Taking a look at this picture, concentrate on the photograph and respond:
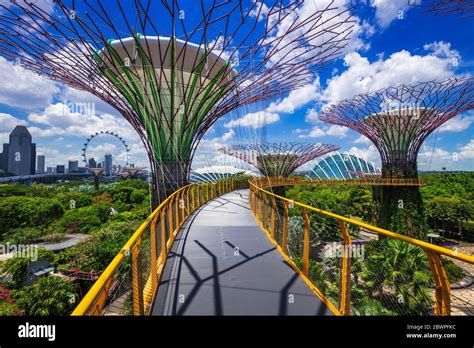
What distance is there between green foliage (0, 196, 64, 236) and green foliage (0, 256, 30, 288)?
15.0 m

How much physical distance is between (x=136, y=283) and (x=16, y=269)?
2091cm

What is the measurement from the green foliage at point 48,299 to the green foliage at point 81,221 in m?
18.6

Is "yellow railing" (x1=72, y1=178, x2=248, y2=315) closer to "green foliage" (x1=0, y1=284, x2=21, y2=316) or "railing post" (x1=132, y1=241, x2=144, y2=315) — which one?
"railing post" (x1=132, y1=241, x2=144, y2=315)

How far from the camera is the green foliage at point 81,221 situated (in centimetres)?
3167

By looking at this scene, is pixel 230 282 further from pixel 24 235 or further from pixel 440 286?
pixel 24 235

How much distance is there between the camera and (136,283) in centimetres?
272

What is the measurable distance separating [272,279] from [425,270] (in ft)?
29.2

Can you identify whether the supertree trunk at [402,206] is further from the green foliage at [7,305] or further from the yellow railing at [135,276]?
the green foliage at [7,305]

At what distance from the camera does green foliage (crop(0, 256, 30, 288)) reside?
18031mm

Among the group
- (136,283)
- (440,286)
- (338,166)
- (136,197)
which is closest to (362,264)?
(440,286)

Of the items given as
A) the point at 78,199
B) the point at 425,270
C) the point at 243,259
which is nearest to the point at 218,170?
the point at 78,199

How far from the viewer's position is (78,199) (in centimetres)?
4088

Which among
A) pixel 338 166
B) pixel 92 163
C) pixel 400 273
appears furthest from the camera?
pixel 338 166
